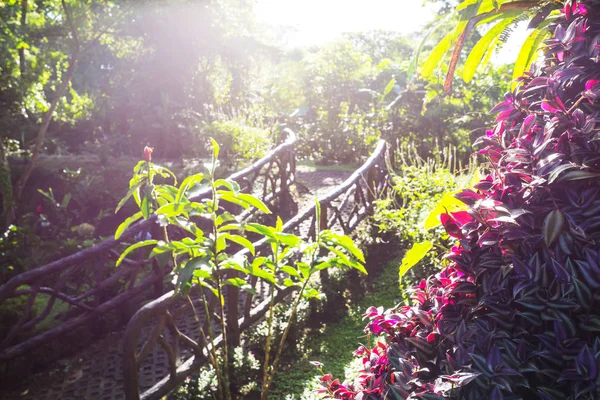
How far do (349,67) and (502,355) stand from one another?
44.7 ft

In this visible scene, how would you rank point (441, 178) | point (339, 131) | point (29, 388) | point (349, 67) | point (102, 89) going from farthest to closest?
point (102, 89) → point (349, 67) → point (339, 131) → point (441, 178) → point (29, 388)

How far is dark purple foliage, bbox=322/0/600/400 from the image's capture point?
5.11 feet

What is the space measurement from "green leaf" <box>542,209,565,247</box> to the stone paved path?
154 inches

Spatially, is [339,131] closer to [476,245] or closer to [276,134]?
[276,134]

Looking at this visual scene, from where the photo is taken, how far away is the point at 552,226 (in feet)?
5.18

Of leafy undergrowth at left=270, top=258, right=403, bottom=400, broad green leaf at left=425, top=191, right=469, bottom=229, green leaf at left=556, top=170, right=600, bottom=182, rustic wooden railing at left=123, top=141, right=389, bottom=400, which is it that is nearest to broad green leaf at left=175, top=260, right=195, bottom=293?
rustic wooden railing at left=123, top=141, right=389, bottom=400

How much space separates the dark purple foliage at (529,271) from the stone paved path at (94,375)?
3327mm

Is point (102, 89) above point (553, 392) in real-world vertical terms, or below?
below

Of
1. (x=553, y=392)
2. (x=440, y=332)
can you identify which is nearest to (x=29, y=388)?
(x=440, y=332)

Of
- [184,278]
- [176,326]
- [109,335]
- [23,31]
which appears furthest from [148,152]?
[23,31]

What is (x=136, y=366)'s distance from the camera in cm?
314

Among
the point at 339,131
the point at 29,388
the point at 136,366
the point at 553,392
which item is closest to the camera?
the point at 553,392

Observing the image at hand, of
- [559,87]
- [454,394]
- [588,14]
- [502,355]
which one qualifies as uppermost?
[588,14]

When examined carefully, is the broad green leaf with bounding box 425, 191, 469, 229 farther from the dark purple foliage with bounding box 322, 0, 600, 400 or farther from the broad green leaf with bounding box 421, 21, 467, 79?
the broad green leaf with bounding box 421, 21, 467, 79
